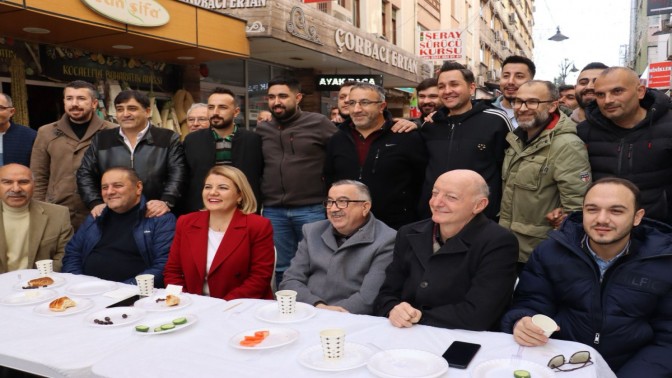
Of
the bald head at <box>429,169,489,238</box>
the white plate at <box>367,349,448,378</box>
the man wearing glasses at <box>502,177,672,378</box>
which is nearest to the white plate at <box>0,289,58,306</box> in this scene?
the white plate at <box>367,349,448,378</box>

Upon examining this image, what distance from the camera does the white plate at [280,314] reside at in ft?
8.04

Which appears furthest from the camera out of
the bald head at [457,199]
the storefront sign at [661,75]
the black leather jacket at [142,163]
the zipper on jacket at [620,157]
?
the storefront sign at [661,75]

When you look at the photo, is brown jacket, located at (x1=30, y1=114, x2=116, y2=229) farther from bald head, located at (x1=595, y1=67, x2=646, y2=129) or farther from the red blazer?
bald head, located at (x1=595, y1=67, x2=646, y2=129)

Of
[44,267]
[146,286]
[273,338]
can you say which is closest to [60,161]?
[44,267]

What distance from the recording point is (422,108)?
5570 millimetres

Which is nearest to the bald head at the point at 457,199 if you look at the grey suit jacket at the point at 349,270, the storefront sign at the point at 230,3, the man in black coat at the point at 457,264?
the man in black coat at the point at 457,264

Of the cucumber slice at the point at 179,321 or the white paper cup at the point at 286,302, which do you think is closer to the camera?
the cucumber slice at the point at 179,321

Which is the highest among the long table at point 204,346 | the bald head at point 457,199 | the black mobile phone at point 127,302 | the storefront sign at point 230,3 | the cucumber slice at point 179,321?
the storefront sign at point 230,3

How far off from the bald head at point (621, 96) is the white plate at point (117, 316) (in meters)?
2.99

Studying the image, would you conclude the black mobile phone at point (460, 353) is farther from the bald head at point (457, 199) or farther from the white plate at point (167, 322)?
the white plate at point (167, 322)

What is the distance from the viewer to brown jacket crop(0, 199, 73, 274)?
387 centimetres

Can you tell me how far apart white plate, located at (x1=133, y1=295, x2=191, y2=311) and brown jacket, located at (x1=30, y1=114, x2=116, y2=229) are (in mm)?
2211

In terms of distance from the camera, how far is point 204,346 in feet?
7.08

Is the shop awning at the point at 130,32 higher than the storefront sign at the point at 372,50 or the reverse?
the reverse
